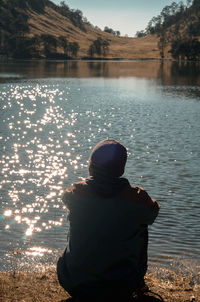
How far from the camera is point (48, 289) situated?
25.0 feet

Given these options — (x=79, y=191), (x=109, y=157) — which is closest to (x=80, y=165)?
(x=79, y=191)

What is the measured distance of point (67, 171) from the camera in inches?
859

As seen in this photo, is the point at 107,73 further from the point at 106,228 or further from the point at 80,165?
the point at 106,228

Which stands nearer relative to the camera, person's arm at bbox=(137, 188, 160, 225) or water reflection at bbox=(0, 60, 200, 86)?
person's arm at bbox=(137, 188, 160, 225)

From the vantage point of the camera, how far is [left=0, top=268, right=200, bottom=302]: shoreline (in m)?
7.12

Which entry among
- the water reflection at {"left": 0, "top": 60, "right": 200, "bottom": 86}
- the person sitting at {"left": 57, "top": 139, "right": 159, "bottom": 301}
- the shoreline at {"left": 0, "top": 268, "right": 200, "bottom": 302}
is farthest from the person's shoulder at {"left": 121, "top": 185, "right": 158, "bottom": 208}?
the water reflection at {"left": 0, "top": 60, "right": 200, "bottom": 86}

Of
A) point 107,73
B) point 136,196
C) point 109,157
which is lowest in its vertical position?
point 136,196

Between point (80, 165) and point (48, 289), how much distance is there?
50.9ft

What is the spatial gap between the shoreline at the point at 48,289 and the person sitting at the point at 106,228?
39.2 inches

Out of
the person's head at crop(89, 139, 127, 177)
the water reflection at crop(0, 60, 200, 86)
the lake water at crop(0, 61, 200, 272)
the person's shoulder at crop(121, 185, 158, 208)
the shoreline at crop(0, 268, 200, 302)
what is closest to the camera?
the person's head at crop(89, 139, 127, 177)

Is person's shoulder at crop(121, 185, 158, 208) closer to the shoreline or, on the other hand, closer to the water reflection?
the shoreline

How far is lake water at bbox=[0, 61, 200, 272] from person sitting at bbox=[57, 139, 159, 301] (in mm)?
4781

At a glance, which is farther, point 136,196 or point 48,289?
point 48,289

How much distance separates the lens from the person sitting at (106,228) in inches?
230
